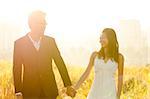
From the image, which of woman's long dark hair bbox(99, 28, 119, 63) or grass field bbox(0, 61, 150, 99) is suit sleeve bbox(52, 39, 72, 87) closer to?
woman's long dark hair bbox(99, 28, 119, 63)

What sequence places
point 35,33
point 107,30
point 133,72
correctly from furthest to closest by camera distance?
1. point 133,72
2. point 107,30
3. point 35,33

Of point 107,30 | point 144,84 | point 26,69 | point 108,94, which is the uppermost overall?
point 107,30

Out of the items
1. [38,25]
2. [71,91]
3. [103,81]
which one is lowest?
[71,91]

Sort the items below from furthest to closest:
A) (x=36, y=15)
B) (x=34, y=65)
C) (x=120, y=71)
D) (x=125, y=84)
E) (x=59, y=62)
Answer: (x=125, y=84)
(x=120, y=71)
(x=59, y=62)
(x=34, y=65)
(x=36, y=15)

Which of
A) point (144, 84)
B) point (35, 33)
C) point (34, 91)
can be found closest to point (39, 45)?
point (35, 33)

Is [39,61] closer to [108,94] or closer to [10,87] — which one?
[108,94]

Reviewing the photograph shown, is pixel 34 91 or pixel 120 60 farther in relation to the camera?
pixel 120 60

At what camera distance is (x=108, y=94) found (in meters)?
6.81

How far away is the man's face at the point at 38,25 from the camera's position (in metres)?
5.92

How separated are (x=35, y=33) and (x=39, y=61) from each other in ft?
1.12

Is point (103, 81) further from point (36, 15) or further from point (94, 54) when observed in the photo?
point (36, 15)

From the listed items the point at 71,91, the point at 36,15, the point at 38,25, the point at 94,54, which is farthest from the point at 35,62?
the point at 94,54

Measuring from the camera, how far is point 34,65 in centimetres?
602

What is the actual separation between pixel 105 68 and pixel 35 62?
117 cm
